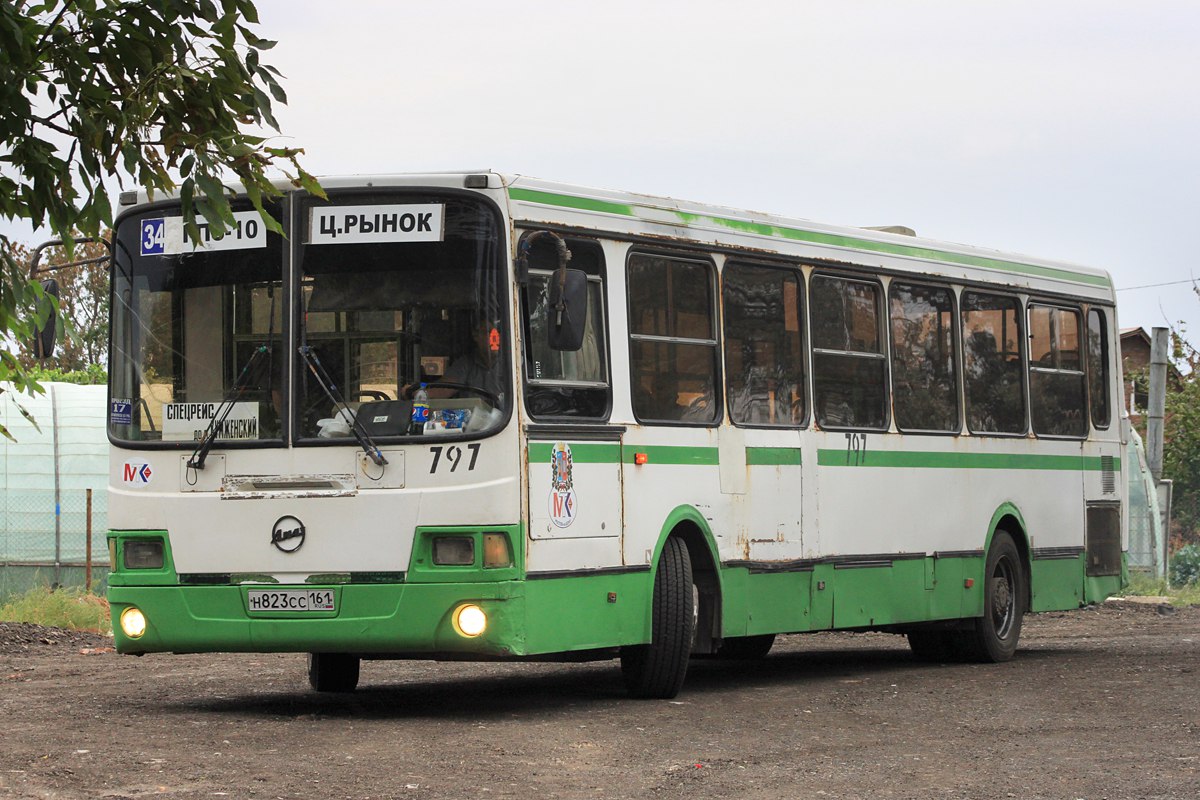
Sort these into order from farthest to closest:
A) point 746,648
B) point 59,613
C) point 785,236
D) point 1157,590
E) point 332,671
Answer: point 1157,590, point 59,613, point 746,648, point 785,236, point 332,671

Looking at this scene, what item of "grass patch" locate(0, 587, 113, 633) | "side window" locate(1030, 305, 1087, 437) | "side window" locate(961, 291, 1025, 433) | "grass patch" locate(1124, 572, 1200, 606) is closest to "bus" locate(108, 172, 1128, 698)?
"side window" locate(961, 291, 1025, 433)

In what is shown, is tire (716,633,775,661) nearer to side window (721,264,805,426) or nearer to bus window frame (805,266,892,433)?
bus window frame (805,266,892,433)

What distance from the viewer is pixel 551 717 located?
38.8ft

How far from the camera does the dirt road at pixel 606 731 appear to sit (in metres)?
9.02

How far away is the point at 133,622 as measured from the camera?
11.9 m

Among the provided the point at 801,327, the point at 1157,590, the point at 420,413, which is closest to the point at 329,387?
the point at 420,413

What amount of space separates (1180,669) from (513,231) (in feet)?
21.7

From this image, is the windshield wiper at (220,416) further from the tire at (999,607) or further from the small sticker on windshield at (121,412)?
the tire at (999,607)

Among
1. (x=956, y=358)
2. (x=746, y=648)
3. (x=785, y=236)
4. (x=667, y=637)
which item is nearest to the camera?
(x=667, y=637)

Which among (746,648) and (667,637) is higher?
(667,637)

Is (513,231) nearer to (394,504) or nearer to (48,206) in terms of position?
(394,504)

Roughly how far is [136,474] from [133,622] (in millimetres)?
814

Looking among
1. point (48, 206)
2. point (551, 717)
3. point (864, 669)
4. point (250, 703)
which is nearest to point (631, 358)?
point (551, 717)

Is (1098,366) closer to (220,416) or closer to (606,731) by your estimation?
(606,731)
